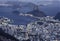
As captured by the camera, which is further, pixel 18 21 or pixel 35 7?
pixel 35 7

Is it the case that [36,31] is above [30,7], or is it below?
above

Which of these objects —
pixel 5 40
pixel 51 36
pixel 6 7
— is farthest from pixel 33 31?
pixel 6 7

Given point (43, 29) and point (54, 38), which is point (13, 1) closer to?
point (43, 29)

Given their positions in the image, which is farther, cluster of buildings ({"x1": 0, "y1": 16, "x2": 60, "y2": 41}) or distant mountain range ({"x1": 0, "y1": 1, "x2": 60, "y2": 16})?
distant mountain range ({"x1": 0, "y1": 1, "x2": 60, "y2": 16})

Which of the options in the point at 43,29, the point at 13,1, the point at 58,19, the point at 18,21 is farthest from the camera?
the point at 13,1

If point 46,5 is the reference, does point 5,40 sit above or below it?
above

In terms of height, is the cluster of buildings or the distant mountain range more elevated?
the cluster of buildings

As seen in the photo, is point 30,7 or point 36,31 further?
point 30,7

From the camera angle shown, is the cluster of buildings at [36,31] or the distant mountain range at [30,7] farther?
the distant mountain range at [30,7]

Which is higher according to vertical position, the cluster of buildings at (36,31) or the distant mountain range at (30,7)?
the cluster of buildings at (36,31)

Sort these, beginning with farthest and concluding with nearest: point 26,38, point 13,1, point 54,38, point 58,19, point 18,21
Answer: point 13,1
point 58,19
point 18,21
point 54,38
point 26,38
